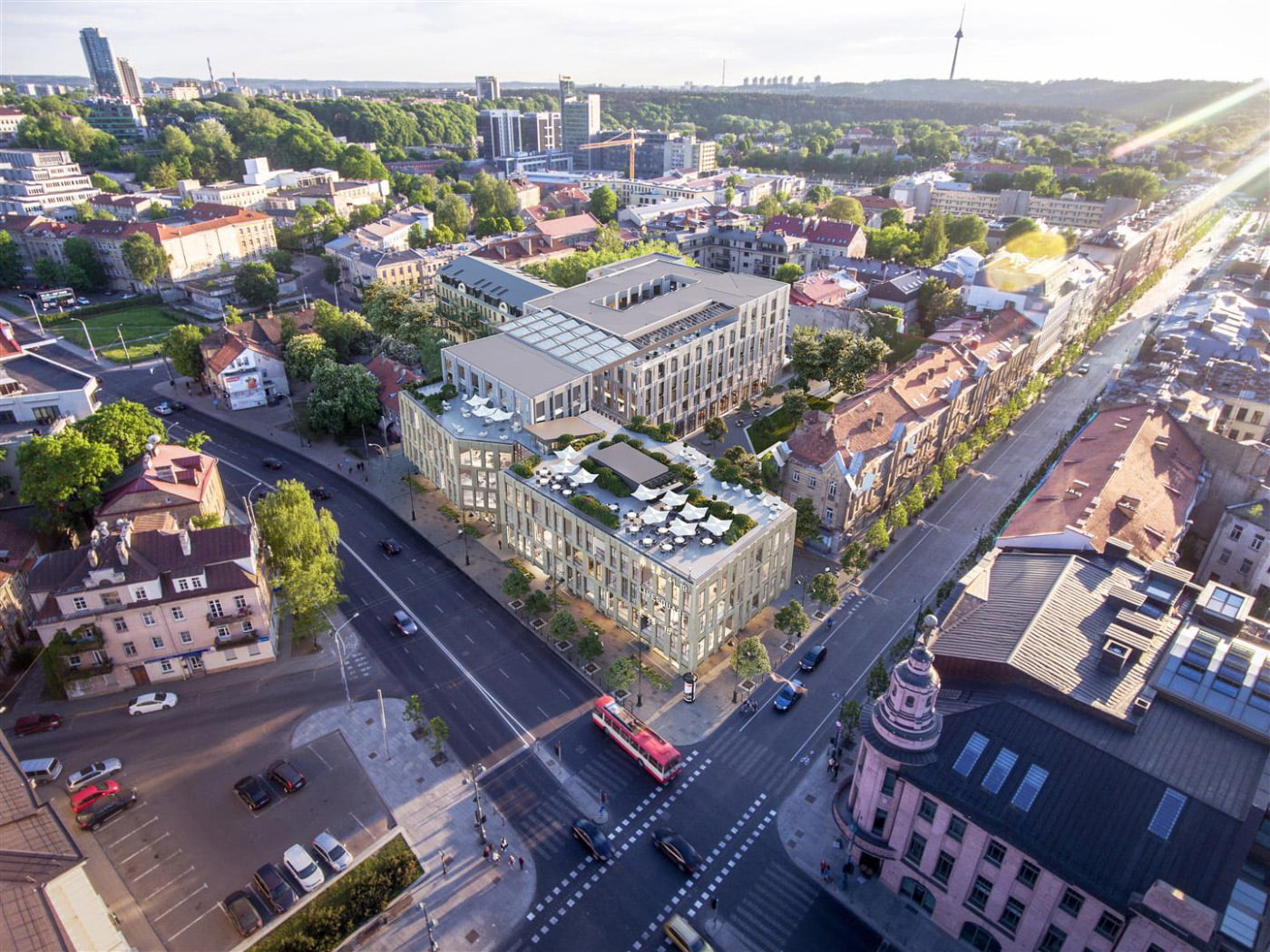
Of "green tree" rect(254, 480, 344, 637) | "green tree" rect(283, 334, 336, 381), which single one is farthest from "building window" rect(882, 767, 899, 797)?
"green tree" rect(283, 334, 336, 381)

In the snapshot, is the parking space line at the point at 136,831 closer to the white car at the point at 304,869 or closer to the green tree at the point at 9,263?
the white car at the point at 304,869

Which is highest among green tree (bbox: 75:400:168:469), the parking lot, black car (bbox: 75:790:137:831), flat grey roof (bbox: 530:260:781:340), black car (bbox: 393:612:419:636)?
flat grey roof (bbox: 530:260:781:340)

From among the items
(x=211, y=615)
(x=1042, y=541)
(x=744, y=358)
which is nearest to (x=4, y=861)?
(x=211, y=615)

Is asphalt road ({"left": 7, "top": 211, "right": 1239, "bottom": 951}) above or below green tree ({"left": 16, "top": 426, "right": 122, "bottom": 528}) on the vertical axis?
below

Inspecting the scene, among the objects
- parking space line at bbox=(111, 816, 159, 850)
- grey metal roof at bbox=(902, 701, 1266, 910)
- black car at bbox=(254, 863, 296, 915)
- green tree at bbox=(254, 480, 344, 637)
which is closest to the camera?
grey metal roof at bbox=(902, 701, 1266, 910)

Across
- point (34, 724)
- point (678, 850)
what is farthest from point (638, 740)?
point (34, 724)

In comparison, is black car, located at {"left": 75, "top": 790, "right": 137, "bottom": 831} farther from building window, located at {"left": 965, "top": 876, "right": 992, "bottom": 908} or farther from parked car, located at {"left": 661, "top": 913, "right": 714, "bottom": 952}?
building window, located at {"left": 965, "top": 876, "right": 992, "bottom": 908}

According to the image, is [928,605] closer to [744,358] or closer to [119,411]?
[744,358]

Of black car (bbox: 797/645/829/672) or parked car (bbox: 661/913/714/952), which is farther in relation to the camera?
black car (bbox: 797/645/829/672)
